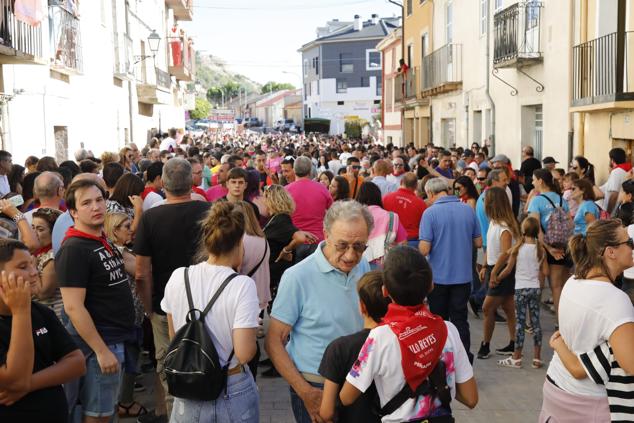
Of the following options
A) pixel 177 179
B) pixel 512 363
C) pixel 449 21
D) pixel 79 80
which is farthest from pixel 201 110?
pixel 177 179

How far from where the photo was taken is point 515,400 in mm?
6332

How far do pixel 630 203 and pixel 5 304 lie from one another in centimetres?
585

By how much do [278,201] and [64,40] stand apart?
10941mm

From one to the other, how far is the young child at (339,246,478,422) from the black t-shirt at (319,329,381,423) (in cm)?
7

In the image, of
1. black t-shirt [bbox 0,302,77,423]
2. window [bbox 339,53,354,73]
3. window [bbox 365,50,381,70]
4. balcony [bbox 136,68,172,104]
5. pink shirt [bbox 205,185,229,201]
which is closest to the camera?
black t-shirt [bbox 0,302,77,423]

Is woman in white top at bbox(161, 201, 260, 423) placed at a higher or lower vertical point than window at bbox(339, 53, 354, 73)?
lower

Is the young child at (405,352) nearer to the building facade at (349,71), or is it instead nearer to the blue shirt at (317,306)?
the blue shirt at (317,306)

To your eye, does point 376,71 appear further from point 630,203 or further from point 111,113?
point 630,203

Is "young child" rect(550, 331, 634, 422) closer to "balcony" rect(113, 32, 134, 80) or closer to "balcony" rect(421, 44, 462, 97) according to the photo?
"balcony" rect(421, 44, 462, 97)

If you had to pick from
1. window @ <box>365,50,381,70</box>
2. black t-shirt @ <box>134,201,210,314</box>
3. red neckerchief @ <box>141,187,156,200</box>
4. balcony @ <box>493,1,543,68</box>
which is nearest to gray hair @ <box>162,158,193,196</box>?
black t-shirt @ <box>134,201,210,314</box>

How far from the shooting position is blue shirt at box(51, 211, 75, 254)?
203 inches

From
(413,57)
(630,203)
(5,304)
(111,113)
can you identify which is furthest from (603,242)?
(413,57)

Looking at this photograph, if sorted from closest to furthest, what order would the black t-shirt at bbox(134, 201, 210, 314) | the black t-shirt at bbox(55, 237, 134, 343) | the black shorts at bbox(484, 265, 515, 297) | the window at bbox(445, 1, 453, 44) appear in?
the black t-shirt at bbox(55, 237, 134, 343) < the black t-shirt at bbox(134, 201, 210, 314) < the black shorts at bbox(484, 265, 515, 297) < the window at bbox(445, 1, 453, 44)

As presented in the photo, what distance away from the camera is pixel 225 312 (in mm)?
3645
